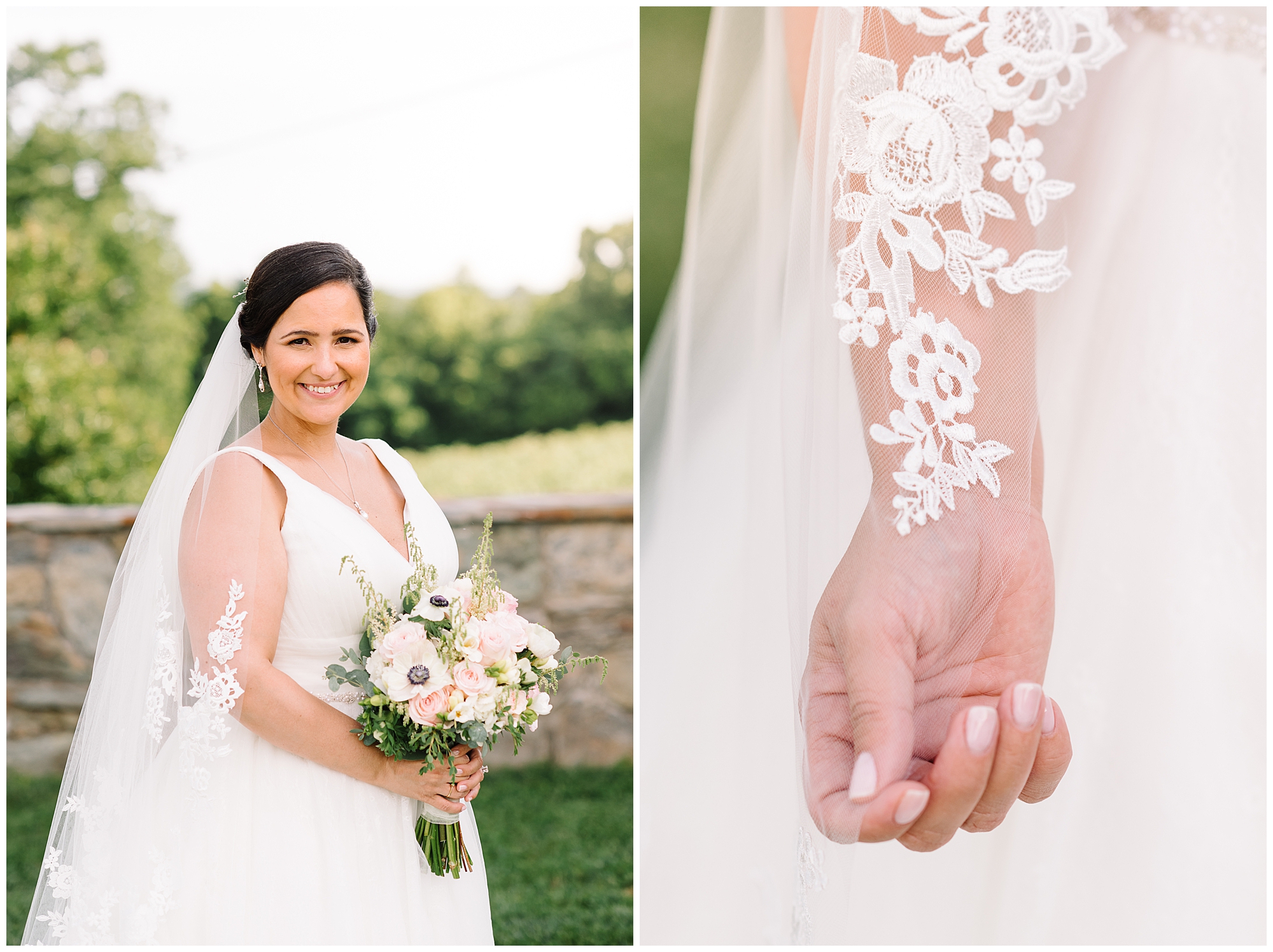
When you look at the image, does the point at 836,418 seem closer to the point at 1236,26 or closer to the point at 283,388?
the point at 1236,26

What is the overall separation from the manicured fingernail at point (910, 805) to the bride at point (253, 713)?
1.00 meters

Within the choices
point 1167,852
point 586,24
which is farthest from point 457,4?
point 1167,852

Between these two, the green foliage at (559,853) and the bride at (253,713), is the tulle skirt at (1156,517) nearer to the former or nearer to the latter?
the bride at (253,713)

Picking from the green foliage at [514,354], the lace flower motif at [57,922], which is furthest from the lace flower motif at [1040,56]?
the green foliage at [514,354]

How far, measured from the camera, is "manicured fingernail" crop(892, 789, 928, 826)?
111 centimetres

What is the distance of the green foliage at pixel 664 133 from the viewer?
2.70m

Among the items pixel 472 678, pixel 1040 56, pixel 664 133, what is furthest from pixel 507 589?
pixel 1040 56

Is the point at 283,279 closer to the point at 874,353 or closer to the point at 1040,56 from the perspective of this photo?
the point at 874,353

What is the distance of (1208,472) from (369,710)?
5.03 feet

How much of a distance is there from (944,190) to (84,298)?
5.64m

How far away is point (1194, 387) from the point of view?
1317 millimetres

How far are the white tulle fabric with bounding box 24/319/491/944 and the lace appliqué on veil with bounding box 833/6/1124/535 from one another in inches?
50.1

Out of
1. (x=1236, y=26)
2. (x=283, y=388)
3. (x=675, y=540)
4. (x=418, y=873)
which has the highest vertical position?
(x=1236, y=26)

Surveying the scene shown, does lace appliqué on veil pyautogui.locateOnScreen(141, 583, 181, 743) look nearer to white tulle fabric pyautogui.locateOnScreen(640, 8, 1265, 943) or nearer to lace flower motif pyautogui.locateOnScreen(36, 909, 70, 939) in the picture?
lace flower motif pyautogui.locateOnScreen(36, 909, 70, 939)
